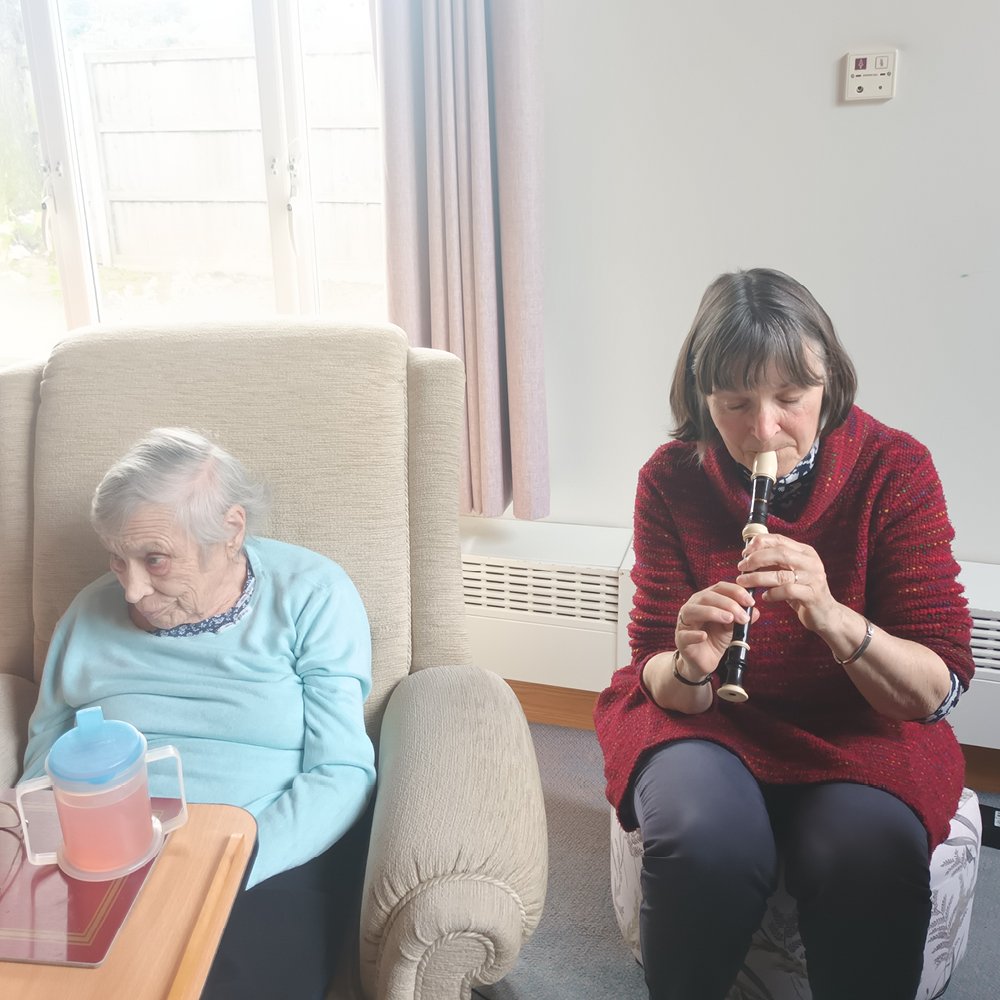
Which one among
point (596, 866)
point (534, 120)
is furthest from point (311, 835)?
point (534, 120)

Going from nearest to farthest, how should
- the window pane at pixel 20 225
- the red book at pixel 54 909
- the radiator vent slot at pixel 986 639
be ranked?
the red book at pixel 54 909, the radiator vent slot at pixel 986 639, the window pane at pixel 20 225

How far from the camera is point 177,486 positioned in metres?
1.18

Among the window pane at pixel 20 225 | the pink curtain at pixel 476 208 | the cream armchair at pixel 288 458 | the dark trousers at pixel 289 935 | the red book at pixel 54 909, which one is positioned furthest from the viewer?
the window pane at pixel 20 225

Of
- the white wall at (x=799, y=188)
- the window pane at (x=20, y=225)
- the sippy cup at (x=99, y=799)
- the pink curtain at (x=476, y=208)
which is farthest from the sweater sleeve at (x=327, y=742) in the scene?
the window pane at (x=20, y=225)

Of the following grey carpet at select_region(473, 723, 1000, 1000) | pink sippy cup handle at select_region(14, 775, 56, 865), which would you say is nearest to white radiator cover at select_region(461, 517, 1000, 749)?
grey carpet at select_region(473, 723, 1000, 1000)

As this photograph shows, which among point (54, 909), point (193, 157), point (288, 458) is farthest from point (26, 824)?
point (193, 157)

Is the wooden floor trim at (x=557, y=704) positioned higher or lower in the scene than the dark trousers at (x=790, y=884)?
lower

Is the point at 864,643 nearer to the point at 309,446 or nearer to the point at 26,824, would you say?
the point at 309,446

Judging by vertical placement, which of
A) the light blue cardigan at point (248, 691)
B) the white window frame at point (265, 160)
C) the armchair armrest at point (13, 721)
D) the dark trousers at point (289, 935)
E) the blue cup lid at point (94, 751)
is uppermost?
the white window frame at point (265, 160)

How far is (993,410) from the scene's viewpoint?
6.46ft

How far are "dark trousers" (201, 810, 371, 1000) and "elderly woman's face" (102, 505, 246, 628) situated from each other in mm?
385

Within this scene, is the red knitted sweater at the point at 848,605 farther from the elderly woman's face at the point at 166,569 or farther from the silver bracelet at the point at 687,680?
the elderly woman's face at the point at 166,569

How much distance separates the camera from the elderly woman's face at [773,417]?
115 cm

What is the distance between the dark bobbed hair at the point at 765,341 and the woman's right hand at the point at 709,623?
0.28m
